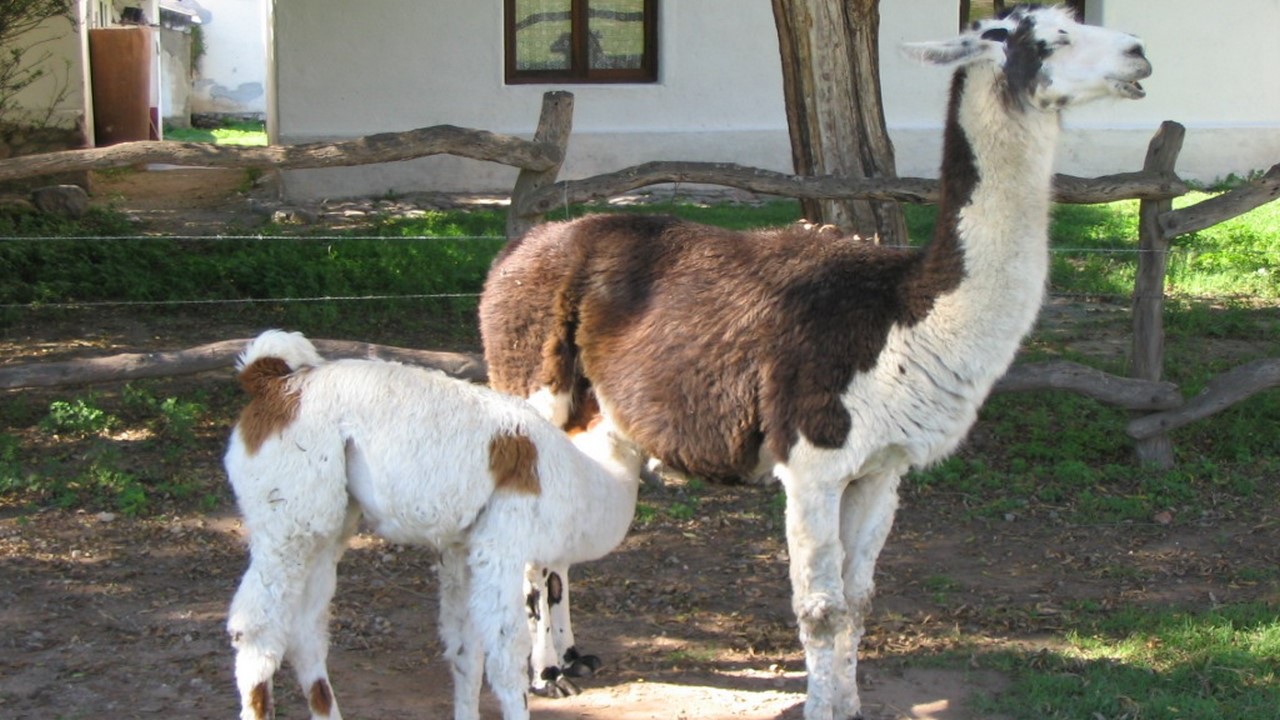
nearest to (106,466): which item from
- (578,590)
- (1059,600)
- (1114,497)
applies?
(578,590)

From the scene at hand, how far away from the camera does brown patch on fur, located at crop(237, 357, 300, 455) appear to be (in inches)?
165

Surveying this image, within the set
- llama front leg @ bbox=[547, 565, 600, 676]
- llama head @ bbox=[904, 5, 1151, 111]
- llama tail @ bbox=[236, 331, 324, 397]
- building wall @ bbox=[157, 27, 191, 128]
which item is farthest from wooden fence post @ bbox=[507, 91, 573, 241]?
building wall @ bbox=[157, 27, 191, 128]

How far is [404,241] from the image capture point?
10.8 m

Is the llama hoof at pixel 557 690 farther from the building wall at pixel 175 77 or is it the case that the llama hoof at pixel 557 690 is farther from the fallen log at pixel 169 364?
the building wall at pixel 175 77

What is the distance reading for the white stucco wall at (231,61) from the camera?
89.5 ft

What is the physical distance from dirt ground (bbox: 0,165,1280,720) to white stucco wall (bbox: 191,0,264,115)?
21336 millimetres

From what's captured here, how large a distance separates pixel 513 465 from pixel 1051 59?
6.85 feet

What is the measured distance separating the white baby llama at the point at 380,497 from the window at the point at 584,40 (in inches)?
430

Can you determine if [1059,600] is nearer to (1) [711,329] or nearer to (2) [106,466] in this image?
(1) [711,329]

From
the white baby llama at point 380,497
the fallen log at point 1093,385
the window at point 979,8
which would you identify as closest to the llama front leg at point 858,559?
the white baby llama at point 380,497

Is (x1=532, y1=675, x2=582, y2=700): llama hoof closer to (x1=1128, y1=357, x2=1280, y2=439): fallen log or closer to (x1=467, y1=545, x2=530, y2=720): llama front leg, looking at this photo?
(x1=467, y1=545, x2=530, y2=720): llama front leg

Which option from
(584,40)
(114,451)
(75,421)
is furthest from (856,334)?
(584,40)

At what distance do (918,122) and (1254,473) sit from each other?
838cm

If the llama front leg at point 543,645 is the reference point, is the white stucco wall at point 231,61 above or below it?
above
